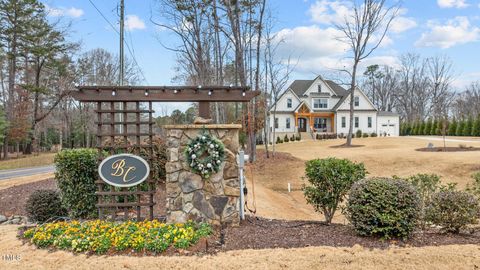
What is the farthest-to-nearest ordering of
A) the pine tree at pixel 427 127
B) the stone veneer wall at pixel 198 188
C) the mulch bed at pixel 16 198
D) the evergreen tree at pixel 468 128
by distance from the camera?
1. the pine tree at pixel 427 127
2. the evergreen tree at pixel 468 128
3. the mulch bed at pixel 16 198
4. the stone veneer wall at pixel 198 188

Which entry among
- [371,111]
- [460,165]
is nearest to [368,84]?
[371,111]

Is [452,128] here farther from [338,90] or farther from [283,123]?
[283,123]

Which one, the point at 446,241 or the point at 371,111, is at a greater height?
the point at 371,111

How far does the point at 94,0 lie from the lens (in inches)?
458

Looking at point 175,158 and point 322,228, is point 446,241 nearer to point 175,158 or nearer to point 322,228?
point 322,228

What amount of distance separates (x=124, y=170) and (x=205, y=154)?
1.39 m

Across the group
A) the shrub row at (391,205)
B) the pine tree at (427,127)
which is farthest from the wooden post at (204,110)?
the pine tree at (427,127)

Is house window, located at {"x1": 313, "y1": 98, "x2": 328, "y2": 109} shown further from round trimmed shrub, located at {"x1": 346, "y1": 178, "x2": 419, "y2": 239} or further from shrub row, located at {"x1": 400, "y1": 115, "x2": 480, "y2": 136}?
round trimmed shrub, located at {"x1": 346, "y1": 178, "x2": 419, "y2": 239}

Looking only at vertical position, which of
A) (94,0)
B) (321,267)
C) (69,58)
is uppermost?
(69,58)

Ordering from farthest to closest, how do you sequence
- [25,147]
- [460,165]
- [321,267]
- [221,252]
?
1. [25,147]
2. [460,165]
3. [221,252]
4. [321,267]

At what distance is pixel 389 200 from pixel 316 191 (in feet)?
4.70

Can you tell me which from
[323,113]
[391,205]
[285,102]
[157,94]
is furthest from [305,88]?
[391,205]

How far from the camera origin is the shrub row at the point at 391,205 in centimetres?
A: 453

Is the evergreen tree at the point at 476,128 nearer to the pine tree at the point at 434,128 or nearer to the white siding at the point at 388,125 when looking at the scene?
the pine tree at the point at 434,128
